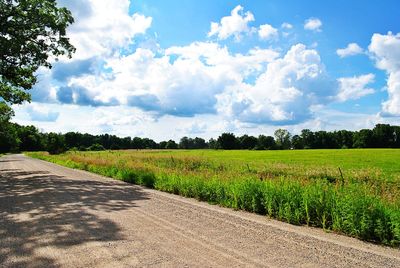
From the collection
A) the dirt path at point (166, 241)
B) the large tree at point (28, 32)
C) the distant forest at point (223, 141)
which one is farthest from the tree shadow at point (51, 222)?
the distant forest at point (223, 141)

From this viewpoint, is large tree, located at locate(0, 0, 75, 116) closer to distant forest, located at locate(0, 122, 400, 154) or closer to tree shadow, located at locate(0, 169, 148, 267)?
tree shadow, located at locate(0, 169, 148, 267)

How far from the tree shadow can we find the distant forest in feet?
258

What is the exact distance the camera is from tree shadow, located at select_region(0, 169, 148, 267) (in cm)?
698

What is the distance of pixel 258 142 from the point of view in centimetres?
14062

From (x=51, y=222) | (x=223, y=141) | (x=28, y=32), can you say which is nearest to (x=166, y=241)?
(x=51, y=222)

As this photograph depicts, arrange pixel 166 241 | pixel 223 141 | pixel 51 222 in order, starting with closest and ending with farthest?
pixel 166 241 → pixel 51 222 → pixel 223 141

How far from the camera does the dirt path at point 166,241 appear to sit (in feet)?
20.6

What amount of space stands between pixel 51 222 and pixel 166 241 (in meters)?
3.63

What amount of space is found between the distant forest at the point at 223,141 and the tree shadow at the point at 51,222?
7852 centimetres

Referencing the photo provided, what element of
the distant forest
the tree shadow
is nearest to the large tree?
the tree shadow

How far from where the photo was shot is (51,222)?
9.52 m

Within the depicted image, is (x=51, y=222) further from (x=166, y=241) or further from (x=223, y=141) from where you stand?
(x=223, y=141)

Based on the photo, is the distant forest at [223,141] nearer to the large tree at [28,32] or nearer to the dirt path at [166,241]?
the large tree at [28,32]

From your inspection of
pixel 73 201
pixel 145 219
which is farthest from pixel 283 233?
pixel 73 201
